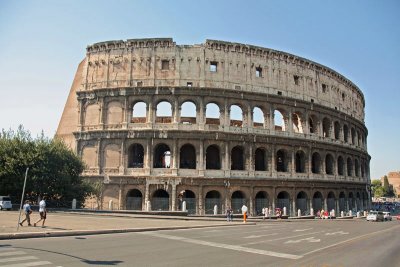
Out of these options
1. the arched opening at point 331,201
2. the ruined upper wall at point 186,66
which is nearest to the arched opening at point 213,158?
the ruined upper wall at point 186,66

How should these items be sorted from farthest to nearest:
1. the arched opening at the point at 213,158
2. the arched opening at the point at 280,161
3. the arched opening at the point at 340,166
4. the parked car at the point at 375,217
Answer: the arched opening at the point at 340,166, the arched opening at the point at 280,161, the arched opening at the point at 213,158, the parked car at the point at 375,217

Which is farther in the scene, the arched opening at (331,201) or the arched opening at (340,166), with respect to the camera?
the arched opening at (340,166)

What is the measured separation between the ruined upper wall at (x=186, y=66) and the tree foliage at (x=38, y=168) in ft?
29.4

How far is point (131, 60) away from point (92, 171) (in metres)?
11.5

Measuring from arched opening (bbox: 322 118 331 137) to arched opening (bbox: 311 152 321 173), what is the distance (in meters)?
3.08

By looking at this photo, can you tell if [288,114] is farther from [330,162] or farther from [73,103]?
[73,103]

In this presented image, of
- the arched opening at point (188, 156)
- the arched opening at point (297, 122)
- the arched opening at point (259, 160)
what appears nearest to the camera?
the arched opening at point (188, 156)

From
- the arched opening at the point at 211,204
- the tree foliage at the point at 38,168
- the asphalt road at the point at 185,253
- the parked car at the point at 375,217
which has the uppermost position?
the tree foliage at the point at 38,168

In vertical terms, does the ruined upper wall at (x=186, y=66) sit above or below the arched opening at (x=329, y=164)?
above

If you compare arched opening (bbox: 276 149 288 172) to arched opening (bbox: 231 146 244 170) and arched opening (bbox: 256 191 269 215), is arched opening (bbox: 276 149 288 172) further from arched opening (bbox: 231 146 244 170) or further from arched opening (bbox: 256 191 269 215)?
arched opening (bbox: 256 191 269 215)

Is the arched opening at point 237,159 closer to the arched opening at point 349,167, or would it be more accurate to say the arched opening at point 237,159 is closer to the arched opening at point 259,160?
the arched opening at point 259,160

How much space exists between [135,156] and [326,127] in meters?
23.0

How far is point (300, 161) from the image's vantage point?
3750 centimetres

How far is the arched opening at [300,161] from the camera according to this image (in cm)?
3587
